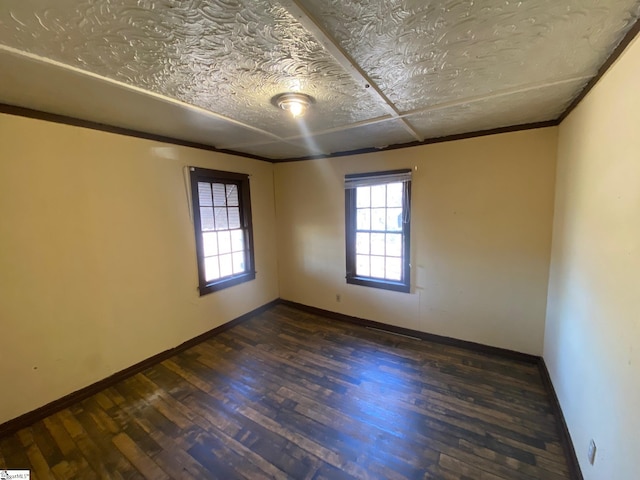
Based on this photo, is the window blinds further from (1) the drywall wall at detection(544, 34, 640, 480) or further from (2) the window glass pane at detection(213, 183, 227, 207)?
(2) the window glass pane at detection(213, 183, 227, 207)

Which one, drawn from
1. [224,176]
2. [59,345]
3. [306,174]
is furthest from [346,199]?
[59,345]

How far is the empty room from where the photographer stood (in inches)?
45.3

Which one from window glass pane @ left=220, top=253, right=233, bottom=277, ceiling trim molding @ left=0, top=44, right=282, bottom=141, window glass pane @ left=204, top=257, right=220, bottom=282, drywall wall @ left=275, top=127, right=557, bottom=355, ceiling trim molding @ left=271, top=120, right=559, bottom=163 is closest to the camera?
ceiling trim molding @ left=0, top=44, right=282, bottom=141

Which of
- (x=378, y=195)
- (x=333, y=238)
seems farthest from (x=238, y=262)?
(x=378, y=195)

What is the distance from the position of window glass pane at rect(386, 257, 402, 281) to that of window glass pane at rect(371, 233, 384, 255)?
0.15 meters

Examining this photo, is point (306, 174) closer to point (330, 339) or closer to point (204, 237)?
point (204, 237)

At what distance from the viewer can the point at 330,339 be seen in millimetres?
3252

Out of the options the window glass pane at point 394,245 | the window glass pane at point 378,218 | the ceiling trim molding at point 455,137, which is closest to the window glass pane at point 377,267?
the window glass pane at point 394,245

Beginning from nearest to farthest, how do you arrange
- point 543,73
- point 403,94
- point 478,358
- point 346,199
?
point 543,73
point 403,94
point 478,358
point 346,199

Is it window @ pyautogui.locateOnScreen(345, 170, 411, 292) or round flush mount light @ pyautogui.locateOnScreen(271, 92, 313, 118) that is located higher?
round flush mount light @ pyautogui.locateOnScreen(271, 92, 313, 118)

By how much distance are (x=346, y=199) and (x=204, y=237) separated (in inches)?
74.0

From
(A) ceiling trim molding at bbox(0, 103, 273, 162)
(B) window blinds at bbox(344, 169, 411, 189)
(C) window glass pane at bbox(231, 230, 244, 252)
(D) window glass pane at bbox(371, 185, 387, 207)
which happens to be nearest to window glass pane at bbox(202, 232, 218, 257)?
(C) window glass pane at bbox(231, 230, 244, 252)

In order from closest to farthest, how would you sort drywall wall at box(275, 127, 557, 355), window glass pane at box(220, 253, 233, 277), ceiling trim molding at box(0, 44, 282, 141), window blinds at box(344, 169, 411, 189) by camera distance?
ceiling trim molding at box(0, 44, 282, 141)
drywall wall at box(275, 127, 557, 355)
window blinds at box(344, 169, 411, 189)
window glass pane at box(220, 253, 233, 277)

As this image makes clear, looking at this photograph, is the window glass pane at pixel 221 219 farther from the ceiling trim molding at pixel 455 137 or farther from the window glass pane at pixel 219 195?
the ceiling trim molding at pixel 455 137
